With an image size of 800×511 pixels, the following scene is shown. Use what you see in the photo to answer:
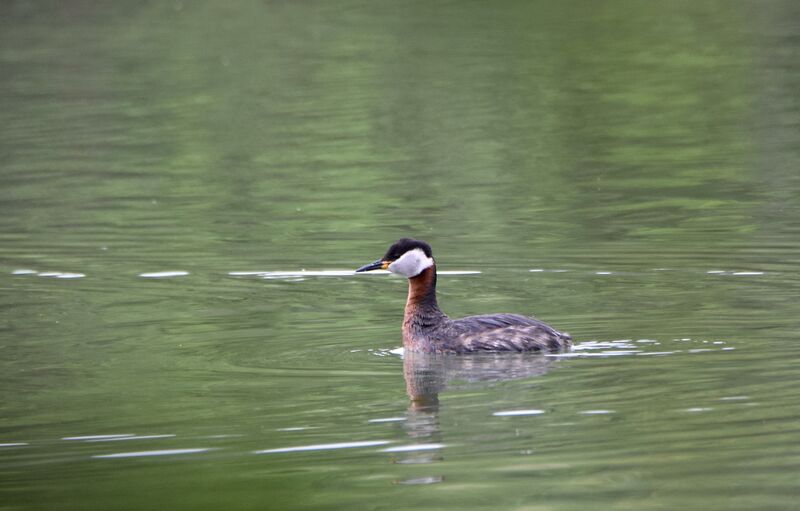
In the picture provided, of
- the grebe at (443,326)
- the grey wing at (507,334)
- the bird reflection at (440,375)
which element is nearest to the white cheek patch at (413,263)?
the grebe at (443,326)

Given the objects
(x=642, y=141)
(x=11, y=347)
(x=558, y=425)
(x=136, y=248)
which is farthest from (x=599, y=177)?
(x=558, y=425)

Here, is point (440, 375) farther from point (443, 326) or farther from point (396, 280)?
point (396, 280)

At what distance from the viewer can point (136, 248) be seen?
16.5m

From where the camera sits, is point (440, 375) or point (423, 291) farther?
point (423, 291)

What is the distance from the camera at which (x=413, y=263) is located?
12203 mm

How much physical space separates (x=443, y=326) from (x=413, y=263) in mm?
555

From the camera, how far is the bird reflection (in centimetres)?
949

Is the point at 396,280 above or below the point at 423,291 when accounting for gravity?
above

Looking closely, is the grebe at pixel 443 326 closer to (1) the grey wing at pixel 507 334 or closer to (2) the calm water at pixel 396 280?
(1) the grey wing at pixel 507 334

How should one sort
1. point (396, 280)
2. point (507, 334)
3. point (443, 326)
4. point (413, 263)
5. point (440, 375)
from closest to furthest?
point (440, 375) → point (507, 334) → point (443, 326) → point (413, 263) → point (396, 280)

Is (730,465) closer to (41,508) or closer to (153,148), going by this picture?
(41,508)

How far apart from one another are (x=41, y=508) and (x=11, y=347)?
4.85 meters

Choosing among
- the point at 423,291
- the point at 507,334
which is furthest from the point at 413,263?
the point at 507,334

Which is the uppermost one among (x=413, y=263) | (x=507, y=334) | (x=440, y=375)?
(x=413, y=263)
